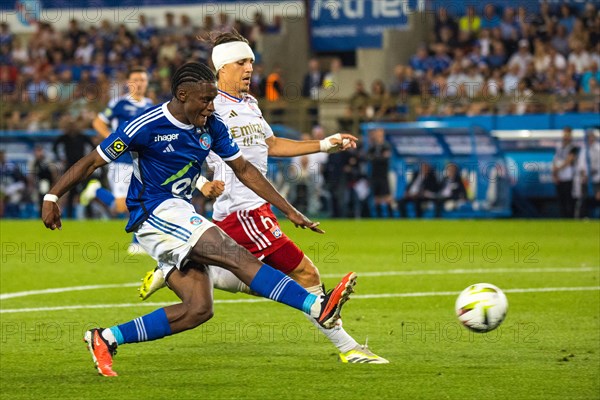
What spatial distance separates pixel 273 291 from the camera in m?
7.23

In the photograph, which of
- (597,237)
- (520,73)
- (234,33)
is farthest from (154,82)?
(234,33)

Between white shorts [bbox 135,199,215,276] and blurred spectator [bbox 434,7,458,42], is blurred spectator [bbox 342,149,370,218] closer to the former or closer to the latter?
blurred spectator [bbox 434,7,458,42]

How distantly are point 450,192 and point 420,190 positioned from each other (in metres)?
0.64

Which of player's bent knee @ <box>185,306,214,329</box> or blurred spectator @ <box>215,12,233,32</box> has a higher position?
blurred spectator @ <box>215,12,233,32</box>

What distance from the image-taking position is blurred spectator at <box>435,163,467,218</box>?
77.8 feet

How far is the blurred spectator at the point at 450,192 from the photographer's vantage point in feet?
77.8

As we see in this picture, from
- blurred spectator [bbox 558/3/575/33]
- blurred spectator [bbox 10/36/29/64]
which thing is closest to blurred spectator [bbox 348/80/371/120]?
blurred spectator [bbox 558/3/575/33]

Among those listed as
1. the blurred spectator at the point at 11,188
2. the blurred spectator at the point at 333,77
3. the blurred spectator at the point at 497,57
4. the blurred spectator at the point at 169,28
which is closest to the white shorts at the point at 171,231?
the blurred spectator at the point at 11,188

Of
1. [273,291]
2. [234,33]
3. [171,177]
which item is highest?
[234,33]

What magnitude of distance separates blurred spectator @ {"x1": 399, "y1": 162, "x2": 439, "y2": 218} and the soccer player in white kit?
15244 millimetres

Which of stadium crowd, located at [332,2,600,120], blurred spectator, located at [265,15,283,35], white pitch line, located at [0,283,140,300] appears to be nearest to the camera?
white pitch line, located at [0,283,140,300]

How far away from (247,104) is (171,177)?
4.56 ft

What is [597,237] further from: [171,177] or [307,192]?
[171,177]

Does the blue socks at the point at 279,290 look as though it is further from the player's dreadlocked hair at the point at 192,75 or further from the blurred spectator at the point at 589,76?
the blurred spectator at the point at 589,76
